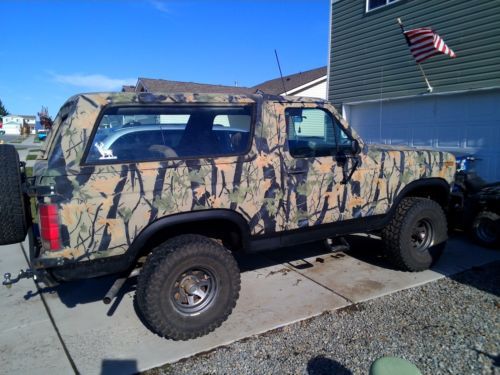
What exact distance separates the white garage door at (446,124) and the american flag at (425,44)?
1.01m

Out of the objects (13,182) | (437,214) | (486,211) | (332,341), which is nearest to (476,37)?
(486,211)

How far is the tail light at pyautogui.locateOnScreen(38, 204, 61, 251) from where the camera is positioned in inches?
106

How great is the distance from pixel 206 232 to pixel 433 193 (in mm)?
3045

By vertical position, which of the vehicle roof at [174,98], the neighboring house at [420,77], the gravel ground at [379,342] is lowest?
the gravel ground at [379,342]

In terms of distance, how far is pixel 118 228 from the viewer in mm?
2916

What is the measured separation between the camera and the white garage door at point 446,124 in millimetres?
7789

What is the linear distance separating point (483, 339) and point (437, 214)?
1.79m

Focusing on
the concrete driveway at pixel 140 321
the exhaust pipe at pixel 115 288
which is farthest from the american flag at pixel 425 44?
the exhaust pipe at pixel 115 288

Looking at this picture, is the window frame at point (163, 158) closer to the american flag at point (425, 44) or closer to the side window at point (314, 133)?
the side window at point (314, 133)

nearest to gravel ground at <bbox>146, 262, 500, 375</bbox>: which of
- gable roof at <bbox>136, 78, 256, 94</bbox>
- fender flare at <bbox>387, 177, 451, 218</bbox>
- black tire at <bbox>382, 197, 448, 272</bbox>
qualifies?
black tire at <bbox>382, 197, 448, 272</bbox>

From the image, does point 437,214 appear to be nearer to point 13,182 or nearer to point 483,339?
point 483,339

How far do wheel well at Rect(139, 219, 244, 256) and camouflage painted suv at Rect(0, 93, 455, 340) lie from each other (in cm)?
1

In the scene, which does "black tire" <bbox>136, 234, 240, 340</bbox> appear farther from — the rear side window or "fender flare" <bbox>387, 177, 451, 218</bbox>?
"fender flare" <bbox>387, 177, 451, 218</bbox>

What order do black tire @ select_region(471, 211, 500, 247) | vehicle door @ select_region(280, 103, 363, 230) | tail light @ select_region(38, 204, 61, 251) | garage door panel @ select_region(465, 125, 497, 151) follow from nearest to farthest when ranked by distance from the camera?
tail light @ select_region(38, 204, 61, 251) < vehicle door @ select_region(280, 103, 363, 230) < black tire @ select_region(471, 211, 500, 247) < garage door panel @ select_region(465, 125, 497, 151)
